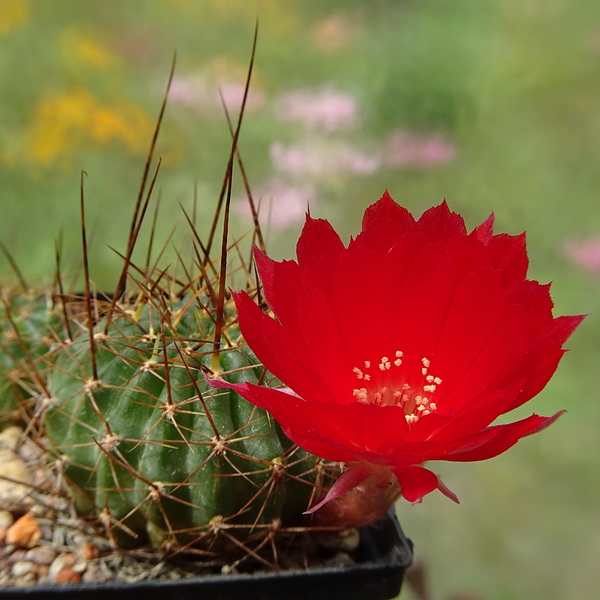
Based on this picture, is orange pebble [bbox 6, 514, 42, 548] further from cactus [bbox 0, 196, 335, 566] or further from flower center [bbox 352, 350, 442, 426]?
flower center [bbox 352, 350, 442, 426]

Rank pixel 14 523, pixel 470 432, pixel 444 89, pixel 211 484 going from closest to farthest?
1. pixel 470 432
2. pixel 211 484
3. pixel 14 523
4. pixel 444 89

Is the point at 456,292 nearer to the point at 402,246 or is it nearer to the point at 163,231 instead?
the point at 402,246

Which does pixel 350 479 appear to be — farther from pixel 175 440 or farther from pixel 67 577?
pixel 67 577

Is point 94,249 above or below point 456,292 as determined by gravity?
above

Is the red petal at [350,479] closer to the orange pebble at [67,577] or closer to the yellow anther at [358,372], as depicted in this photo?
the yellow anther at [358,372]

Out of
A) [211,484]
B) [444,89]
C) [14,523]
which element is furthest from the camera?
[444,89]

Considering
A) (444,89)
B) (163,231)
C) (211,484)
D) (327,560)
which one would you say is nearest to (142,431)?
(211,484)

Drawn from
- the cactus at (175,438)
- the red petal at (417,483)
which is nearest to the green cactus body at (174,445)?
the cactus at (175,438)
